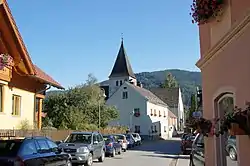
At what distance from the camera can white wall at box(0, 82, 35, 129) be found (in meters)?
18.9

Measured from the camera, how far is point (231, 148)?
802 centimetres

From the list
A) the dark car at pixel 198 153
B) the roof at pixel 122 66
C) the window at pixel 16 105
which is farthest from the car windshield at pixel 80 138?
the roof at pixel 122 66

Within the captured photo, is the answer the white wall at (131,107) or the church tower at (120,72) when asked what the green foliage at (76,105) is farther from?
the church tower at (120,72)

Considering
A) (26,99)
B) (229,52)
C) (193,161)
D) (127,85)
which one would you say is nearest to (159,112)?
(127,85)

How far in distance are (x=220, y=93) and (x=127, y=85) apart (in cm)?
5971

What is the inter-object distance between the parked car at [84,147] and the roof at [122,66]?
213 feet

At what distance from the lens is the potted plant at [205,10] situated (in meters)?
8.17

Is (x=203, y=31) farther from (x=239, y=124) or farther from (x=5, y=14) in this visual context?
(x=5, y=14)

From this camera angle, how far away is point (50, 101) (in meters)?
49.4

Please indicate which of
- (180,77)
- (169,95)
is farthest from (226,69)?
(180,77)

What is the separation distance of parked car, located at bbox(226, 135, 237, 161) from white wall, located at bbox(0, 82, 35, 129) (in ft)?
42.9

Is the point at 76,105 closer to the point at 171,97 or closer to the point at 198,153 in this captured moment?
the point at 198,153

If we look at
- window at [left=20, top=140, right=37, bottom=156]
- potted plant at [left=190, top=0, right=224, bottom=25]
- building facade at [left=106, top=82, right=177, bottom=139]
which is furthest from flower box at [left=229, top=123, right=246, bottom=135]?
building facade at [left=106, top=82, right=177, bottom=139]

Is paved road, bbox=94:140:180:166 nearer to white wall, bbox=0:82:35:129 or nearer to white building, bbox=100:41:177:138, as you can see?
white wall, bbox=0:82:35:129
